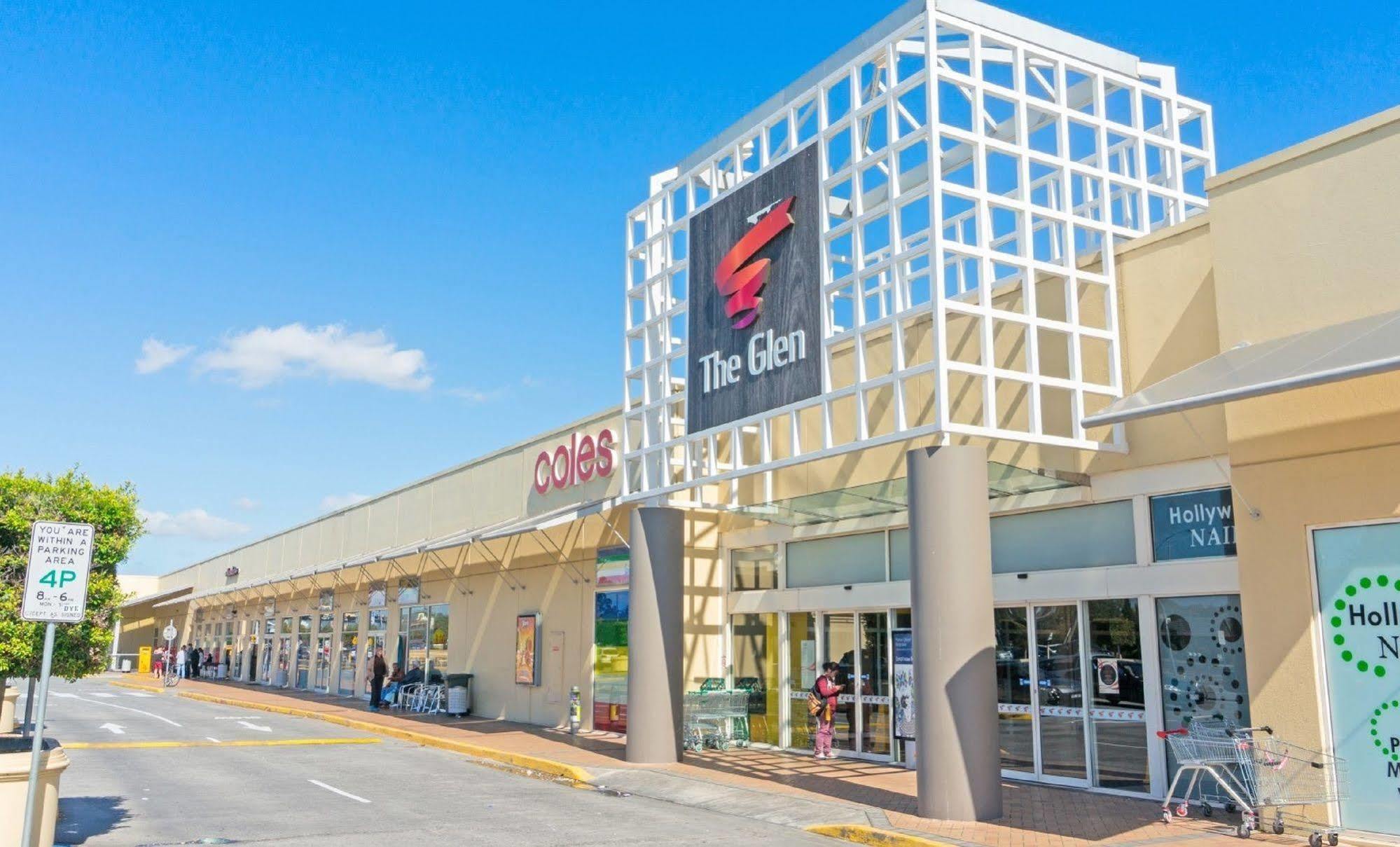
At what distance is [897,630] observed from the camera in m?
17.4

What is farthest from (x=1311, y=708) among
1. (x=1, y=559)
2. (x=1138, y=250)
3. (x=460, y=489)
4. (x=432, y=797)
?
(x=460, y=489)

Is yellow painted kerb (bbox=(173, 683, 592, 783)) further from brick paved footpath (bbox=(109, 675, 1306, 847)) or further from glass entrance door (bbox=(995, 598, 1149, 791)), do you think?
glass entrance door (bbox=(995, 598, 1149, 791))

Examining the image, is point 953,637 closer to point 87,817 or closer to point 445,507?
point 87,817

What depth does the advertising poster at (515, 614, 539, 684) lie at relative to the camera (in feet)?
84.1

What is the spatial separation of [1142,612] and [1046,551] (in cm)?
177

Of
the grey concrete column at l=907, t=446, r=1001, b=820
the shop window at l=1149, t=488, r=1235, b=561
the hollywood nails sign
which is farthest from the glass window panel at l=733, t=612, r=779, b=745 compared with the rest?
the shop window at l=1149, t=488, r=1235, b=561

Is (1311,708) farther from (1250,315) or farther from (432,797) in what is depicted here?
(432,797)

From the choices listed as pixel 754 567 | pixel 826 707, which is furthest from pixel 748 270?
pixel 826 707

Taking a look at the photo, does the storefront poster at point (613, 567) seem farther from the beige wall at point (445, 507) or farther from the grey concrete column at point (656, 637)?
the grey concrete column at point (656, 637)

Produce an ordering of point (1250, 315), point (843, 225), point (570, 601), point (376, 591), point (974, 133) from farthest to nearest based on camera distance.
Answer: point (376, 591)
point (570, 601)
point (843, 225)
point (974, 133)
point (1250, 315)

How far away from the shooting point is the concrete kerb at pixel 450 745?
1752 cm

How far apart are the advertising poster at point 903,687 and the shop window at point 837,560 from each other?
3.75 feet

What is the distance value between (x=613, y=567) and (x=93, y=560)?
12.1m

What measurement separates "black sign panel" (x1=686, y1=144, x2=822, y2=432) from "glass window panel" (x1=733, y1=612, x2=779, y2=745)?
4.88 m
